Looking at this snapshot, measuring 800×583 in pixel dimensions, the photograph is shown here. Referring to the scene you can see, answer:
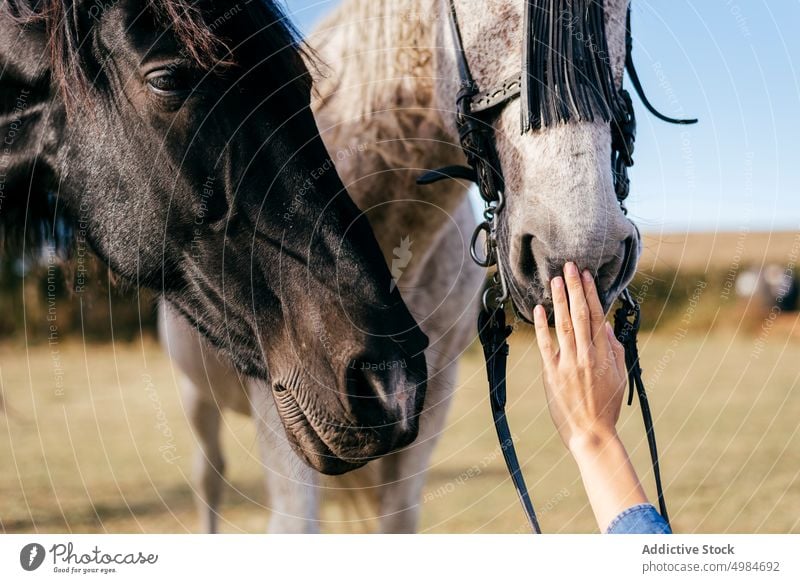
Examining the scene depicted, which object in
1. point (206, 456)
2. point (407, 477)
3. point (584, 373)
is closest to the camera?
point (584, 373)

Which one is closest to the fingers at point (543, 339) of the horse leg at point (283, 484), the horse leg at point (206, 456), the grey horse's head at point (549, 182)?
the grey horse's head at point (549, 182)

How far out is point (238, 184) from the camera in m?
0.94

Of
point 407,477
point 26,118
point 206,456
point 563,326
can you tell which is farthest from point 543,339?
point 206,456

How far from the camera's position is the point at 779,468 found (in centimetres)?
390

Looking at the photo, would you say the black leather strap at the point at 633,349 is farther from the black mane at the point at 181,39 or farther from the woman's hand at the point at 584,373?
the black mane at the point at 181,39

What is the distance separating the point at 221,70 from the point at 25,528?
8.42 ft

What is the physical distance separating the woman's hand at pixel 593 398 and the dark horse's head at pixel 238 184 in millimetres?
253

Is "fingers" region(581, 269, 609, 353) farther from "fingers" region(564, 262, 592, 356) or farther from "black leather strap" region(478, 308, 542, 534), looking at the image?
"black leather strap" region(478, 308, 542, 534)

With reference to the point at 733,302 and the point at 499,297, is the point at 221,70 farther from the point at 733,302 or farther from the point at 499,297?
the point at 733,302

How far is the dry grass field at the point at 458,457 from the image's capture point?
2.89m

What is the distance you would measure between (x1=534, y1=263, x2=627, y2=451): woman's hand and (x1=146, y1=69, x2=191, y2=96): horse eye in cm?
53

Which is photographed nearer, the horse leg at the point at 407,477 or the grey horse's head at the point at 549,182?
the grey horse's head at the point at 549,182

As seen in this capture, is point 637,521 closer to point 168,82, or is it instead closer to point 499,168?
point 499,168

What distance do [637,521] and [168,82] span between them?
743 millimetres
